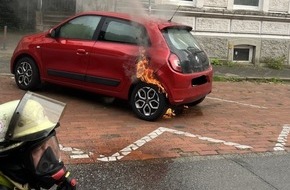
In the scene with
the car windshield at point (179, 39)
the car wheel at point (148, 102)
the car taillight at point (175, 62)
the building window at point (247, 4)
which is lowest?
the car wheel at point (148, 102)

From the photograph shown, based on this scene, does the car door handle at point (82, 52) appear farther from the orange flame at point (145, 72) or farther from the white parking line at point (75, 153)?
the white parking line at point (75, 153)

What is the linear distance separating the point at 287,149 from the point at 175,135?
1.50m

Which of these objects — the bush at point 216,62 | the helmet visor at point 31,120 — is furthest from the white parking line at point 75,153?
the bush at point 216,62

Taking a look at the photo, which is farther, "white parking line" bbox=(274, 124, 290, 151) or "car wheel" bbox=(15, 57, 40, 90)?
"car wheel" bbox=(15, 57, 40, 90)

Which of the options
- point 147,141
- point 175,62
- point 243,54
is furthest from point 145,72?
point 243,54

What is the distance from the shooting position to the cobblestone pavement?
5469 mm

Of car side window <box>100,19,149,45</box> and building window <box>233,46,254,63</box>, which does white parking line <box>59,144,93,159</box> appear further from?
building window <box>233,46,254,63</box>

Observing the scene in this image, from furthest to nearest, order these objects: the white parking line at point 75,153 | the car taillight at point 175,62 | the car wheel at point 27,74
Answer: the car wheel at point 27,74 → the car taillight at point 175,62 → the white parking line at point 75,153

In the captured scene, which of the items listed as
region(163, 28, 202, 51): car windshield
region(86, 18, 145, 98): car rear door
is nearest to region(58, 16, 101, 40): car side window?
region(86, 18, 145, 98): car rear door

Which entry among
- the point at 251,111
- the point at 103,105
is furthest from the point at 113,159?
the point at 251,111

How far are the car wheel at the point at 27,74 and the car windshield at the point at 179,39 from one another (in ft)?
8.20

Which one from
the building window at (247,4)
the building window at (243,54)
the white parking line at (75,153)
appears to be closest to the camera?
the white parking line at (75,153)

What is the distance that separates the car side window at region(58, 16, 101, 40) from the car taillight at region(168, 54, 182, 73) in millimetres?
1520

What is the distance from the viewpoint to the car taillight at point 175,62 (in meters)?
6.65
